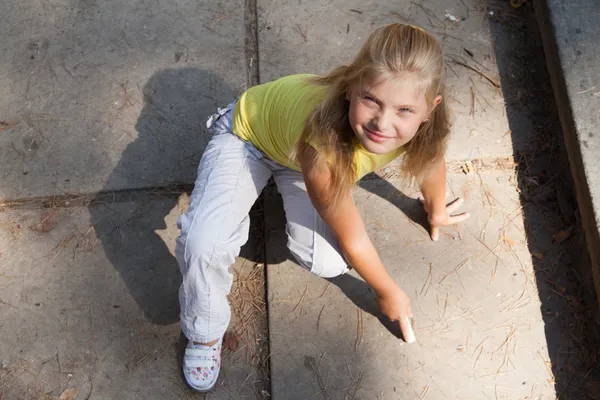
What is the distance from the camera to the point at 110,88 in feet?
9.29

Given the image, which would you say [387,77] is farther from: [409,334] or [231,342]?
[231,342]

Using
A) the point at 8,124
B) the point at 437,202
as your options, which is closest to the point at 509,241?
the point at 437,202

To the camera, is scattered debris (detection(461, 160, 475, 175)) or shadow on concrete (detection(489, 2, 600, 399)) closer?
shadow on concrete (detection(489, 2, 600, 399))

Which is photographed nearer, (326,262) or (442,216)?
(326,262)

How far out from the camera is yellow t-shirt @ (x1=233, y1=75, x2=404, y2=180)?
6.68 feet

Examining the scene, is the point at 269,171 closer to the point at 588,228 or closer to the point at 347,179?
the point at 347,179

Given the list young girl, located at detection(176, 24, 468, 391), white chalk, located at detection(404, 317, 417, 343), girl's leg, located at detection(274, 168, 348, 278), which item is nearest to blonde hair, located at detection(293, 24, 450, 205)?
young girl, located at detection(176, 24, 468, 391)

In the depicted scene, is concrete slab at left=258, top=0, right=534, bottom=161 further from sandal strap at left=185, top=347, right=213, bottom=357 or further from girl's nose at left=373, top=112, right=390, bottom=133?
sandal strap at left=185, top=347, right=213, bottom=357

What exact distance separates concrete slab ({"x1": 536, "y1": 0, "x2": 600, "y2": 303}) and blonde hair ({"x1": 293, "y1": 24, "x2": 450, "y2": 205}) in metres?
0.74

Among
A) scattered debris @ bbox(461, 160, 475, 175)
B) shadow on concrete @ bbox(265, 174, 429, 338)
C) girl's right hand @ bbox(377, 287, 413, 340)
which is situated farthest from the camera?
scattered debris @ bbox(461, 160, 475, 175)

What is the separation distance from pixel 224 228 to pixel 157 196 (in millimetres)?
599

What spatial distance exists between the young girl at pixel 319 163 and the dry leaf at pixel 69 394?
0.40m

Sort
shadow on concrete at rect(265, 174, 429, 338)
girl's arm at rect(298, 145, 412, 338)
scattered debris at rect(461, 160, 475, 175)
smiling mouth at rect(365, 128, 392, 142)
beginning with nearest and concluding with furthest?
smiling mouth at rect(365, 128, 392, 142), girl's arm at rect(298, 145, 412, 338), shadow on concrete at rect(265, 174, 429, 338), scattered debris at rect(461, 160, 475, 175)

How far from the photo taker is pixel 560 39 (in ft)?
8.89
